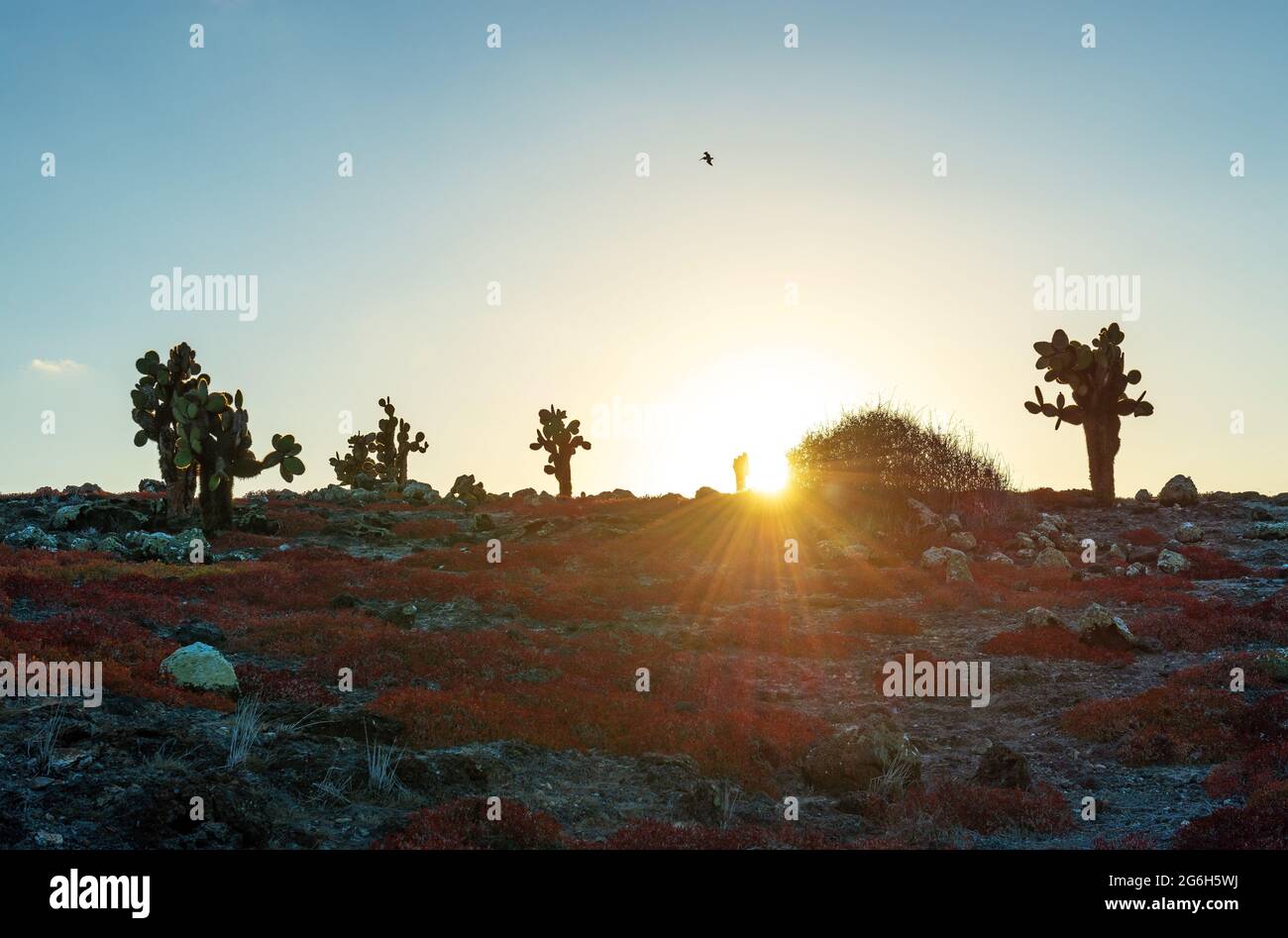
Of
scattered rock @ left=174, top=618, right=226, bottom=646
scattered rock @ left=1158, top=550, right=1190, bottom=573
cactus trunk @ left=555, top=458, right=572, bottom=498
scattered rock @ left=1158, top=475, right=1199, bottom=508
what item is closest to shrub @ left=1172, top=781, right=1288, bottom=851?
scattered rock @ left=174, top=618, right=226, bottom=646

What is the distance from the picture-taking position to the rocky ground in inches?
495

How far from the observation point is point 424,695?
57.4 ft

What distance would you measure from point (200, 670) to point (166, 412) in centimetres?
2827

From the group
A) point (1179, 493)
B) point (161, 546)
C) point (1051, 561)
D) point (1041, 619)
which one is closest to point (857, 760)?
point (1041, 619)

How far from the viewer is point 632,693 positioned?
20.4 m

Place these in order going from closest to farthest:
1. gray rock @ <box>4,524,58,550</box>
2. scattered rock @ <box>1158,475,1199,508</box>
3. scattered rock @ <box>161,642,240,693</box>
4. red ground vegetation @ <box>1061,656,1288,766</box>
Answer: red ground vegetation @ <box>1061,656,1288,766</box>, scattered rock @ <box>161,642,240,693</box>, gray rock @ <box>4,524,58,550</box>, scattered rock @ <box>1158,475,1199,508</box>

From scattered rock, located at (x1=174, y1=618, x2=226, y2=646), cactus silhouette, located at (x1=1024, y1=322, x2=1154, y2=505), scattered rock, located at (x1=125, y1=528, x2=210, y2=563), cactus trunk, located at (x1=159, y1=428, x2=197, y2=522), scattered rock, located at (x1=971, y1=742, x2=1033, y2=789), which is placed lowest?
scattered rock, located at (x1=971, y1=742, x2=1033, y2=789)

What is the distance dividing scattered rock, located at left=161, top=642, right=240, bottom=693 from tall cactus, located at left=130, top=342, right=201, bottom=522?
25.8m

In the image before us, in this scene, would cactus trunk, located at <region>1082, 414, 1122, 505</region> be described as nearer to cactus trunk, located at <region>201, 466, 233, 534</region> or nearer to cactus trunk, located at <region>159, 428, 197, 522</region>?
cactus trunk, located at <region>201, 466, 233, 534</region>

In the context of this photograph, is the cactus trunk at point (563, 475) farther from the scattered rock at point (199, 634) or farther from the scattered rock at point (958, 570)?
the scattered rock at point (199, 634)

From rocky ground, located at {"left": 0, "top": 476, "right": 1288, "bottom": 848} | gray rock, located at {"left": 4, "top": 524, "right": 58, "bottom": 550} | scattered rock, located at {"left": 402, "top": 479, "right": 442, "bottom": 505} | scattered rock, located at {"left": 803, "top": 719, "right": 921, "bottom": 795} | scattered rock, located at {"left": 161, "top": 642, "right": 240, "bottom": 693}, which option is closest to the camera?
rocky ground, located at {"left": 0, "top": 476, "right": 1288, "bottom": 848}

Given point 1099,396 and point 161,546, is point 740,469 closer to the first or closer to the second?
point 1099,396

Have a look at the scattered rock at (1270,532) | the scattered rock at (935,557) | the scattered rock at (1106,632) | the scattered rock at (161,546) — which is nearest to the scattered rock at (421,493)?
the scattered rock at (161,546)
